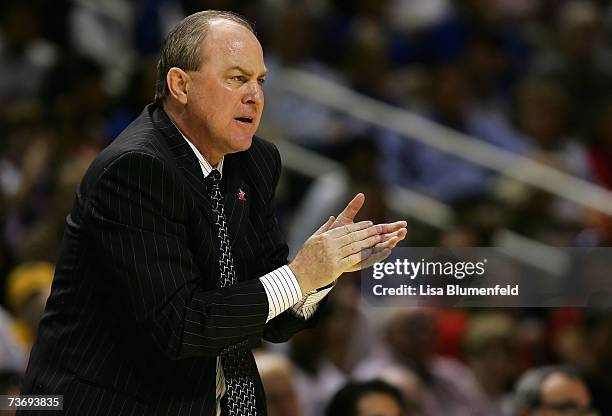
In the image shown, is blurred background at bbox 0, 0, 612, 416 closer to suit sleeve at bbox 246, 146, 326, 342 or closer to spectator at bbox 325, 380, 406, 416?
spectator at bbox 325, 380, 406, 416

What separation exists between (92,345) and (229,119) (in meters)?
0.53

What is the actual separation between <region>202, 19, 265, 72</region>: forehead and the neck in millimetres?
136

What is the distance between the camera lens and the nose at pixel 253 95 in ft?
8.15

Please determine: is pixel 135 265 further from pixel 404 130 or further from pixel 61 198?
pixel 404 130

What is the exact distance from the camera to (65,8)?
6961 millimetres

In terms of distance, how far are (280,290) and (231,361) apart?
0.87 feet

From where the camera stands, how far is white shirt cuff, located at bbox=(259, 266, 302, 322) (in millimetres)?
2379

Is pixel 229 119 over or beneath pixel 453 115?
beneath

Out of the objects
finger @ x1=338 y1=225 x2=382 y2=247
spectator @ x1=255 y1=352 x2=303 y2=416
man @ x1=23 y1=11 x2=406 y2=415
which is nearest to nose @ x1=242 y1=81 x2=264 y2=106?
man @ x1=23 y1=11 x2=406 y2=415

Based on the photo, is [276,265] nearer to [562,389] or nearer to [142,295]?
[142,295]

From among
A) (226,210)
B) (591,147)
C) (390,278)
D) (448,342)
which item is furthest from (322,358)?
(591,147)

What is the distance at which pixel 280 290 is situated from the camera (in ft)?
7.83

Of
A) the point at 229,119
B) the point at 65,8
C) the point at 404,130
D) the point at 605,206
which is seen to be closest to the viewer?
the point at 229,119

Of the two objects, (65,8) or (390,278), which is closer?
(390,278)
